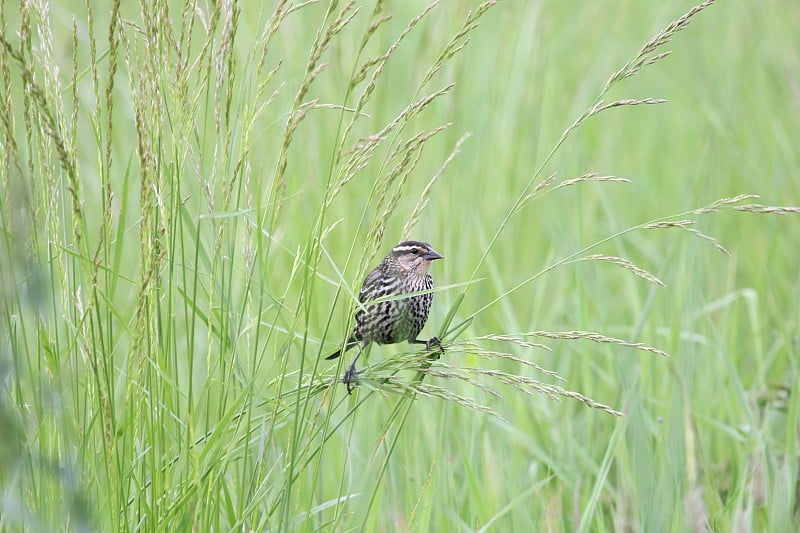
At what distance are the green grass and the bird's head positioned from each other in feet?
1.04

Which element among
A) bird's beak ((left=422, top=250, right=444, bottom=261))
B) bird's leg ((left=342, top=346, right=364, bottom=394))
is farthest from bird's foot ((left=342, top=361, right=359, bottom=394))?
bird's beak ((left=422, top=250, right=444, bottom=261))

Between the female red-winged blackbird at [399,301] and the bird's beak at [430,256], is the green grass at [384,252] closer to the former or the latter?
the female red-winged blackbird at [399,301]

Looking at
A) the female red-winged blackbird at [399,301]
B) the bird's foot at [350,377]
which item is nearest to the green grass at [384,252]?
the bird's foot at [350,377]

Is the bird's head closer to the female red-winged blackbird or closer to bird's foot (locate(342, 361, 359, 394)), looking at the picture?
the female red-winged blackbird

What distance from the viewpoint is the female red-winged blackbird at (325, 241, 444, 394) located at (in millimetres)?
3953

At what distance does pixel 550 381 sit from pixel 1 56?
8.42 feet

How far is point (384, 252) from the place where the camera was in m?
5.24

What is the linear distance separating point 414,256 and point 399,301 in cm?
34

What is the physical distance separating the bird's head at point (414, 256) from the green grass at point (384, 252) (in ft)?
1.04

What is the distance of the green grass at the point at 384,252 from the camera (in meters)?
2.31

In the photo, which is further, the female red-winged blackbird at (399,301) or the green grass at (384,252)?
the female red-winged blackbird at (399,301)

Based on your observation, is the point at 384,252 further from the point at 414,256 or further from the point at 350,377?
the point at 350,377

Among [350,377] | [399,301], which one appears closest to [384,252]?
[399,301]

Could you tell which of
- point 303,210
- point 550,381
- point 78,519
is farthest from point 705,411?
point 78,519
